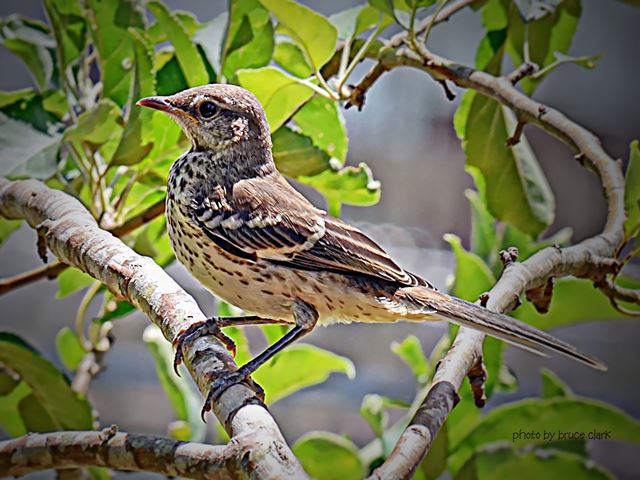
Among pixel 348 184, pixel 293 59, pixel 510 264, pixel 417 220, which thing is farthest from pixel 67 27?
pixel 417 220

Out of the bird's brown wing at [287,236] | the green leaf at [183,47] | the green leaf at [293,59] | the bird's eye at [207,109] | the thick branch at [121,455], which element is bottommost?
the thick branch at [121,455]

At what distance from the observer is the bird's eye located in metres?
0.80

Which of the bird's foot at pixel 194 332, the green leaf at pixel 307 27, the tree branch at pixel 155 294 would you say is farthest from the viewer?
the green leaf at pixel 307 27

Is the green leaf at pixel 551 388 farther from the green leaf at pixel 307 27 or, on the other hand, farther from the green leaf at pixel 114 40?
the green leaf at pixel 114 40

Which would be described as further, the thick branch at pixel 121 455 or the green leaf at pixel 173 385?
the green leaf at pixel 173 385

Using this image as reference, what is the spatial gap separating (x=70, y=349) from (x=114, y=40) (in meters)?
0.46

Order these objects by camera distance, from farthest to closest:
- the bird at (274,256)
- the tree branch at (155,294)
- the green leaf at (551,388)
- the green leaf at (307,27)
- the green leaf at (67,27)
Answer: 1. the green leaf at (551,388)
2. the green leaf at (67,27)
3. the green leaf at (307,27)
4. the bird at (274,256)
5. the tree branch at (155,294)

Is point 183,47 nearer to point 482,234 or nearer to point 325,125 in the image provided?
point 325,125

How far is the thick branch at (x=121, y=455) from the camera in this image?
1.83ft

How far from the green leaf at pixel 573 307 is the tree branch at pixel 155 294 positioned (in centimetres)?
55

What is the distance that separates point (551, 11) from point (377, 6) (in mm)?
299

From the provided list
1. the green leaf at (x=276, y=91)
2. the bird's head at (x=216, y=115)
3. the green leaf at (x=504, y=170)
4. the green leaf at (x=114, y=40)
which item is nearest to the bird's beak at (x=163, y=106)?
the bird's head at (x=216, y=115)

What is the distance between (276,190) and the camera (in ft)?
2.68

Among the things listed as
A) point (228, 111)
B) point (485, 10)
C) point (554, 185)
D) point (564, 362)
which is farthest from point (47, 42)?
point (564, 362)
